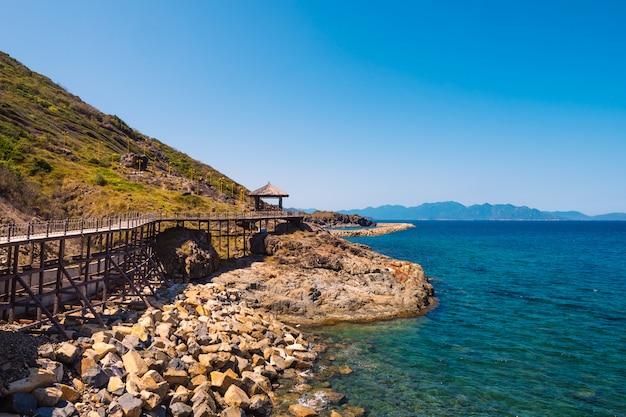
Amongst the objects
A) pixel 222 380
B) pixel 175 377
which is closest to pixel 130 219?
pixel 175 377

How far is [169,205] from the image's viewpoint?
65.9m

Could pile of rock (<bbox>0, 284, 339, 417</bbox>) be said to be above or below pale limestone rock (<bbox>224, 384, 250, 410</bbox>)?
above

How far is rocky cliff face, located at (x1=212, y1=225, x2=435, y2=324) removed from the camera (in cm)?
4122

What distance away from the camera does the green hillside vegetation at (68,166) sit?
5603cm

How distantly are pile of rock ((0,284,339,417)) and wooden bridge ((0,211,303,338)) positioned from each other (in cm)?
398

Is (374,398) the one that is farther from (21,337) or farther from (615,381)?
(21,337)

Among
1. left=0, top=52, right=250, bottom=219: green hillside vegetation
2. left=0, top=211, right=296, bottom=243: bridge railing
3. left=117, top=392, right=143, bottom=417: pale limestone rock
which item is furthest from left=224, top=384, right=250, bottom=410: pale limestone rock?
left=0, top=52, right=250, bottom=219: green hillside vegetation

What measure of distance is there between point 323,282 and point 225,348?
2081 cm

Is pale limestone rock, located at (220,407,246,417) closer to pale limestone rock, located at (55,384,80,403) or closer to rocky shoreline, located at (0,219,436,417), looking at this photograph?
rocky shoreline, located at (0,219,436,417)

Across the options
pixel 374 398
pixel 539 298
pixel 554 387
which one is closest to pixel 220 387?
pixel 374 398

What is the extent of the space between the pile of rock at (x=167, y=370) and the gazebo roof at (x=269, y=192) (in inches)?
1232

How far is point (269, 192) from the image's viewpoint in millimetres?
61781

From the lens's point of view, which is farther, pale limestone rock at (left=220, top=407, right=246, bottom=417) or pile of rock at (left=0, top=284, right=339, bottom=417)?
pale limestone rock at (left=220, top=407, right=246, bottom=417)

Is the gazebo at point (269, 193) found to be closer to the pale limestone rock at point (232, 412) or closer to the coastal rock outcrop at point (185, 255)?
the coastal rock outcrop at point (185, 255)
